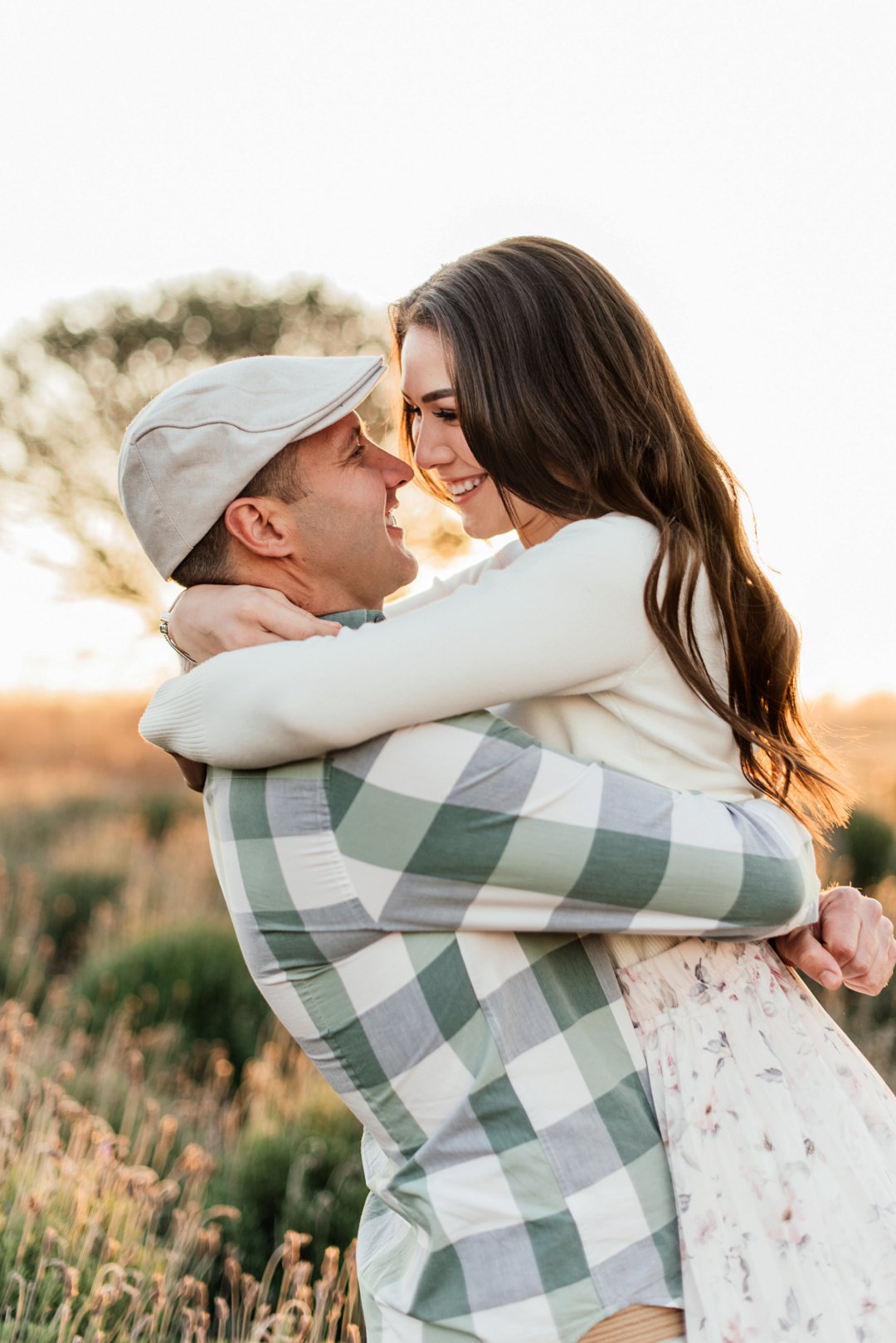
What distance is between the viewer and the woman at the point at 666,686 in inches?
56.9

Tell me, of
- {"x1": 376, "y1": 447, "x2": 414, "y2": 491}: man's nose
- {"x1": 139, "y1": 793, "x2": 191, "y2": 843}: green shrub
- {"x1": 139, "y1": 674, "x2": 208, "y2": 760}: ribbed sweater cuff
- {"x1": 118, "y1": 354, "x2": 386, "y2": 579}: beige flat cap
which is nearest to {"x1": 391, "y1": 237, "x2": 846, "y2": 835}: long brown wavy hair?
{"x1": 376, "y1": 447, "x2": 414, "y2": 491}: man's nose

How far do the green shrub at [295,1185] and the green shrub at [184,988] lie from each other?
5.46 ft

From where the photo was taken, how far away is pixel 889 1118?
1.69 meters

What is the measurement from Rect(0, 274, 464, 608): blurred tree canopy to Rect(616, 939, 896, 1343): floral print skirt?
14314mm

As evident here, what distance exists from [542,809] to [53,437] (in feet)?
54.3

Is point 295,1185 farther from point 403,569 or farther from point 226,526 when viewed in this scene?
point 226,526

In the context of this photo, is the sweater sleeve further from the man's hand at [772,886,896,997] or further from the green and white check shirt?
the man's hand at [772,886,896,997]

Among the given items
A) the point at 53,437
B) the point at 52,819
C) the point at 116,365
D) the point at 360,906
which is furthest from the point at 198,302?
the point at 360,906

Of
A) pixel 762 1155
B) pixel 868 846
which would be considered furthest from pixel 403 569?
pixel 868 846

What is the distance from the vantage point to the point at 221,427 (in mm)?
1756

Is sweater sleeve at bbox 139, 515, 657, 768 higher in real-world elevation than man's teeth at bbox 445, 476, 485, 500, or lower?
higher

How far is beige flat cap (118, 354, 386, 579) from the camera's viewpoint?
1766 millimetres

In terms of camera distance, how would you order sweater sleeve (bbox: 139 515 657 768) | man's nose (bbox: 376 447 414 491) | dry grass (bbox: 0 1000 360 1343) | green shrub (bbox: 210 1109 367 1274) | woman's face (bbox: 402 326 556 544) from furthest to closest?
green shrub (bbox: 210 1109 367 1274), dry grass (bbox: 0 1000 360 1343), woman's face (bbox: 402 326 556 544), man's nose (bbox: 376 447 414 491), sweater sleeve (bbox: 139 515 657 768)

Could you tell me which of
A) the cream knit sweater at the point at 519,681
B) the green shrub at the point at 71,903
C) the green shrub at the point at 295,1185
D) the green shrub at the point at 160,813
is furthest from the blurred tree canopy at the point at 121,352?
the cream knit sweater at the point at 519,681
